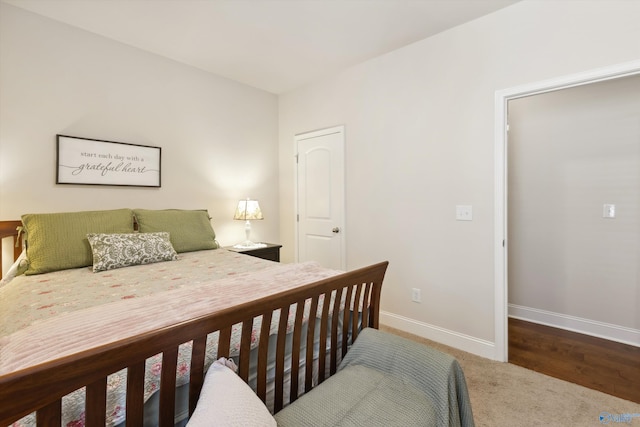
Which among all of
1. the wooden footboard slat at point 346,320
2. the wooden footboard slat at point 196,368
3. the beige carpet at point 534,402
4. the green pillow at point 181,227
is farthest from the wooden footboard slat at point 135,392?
the green pillow at point 181,227

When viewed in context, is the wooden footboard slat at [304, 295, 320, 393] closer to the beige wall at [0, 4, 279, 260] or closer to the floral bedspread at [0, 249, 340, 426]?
the floral bedspread at [0, 249, 340, 426]

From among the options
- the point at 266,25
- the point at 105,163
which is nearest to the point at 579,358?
the point at 266,25

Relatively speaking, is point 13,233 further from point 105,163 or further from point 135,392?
point 135,392

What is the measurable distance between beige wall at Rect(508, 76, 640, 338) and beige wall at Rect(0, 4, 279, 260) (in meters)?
2.83

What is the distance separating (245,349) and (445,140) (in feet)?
7.45

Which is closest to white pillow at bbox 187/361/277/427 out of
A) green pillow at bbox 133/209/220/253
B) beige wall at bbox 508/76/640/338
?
green pillow at bbox 133/209/220/253

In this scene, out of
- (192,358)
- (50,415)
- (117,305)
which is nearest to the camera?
(50,415)

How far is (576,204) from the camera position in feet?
9.16

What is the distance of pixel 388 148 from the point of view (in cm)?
289

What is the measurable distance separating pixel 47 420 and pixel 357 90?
124 inches

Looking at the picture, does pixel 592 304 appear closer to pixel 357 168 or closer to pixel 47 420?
pixel 357 168

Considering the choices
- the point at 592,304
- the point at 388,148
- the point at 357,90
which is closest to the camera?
the point at 592,304

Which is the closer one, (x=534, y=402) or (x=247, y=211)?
(x=534, y=402)

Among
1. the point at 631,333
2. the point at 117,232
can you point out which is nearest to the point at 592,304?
the point at 631,333
